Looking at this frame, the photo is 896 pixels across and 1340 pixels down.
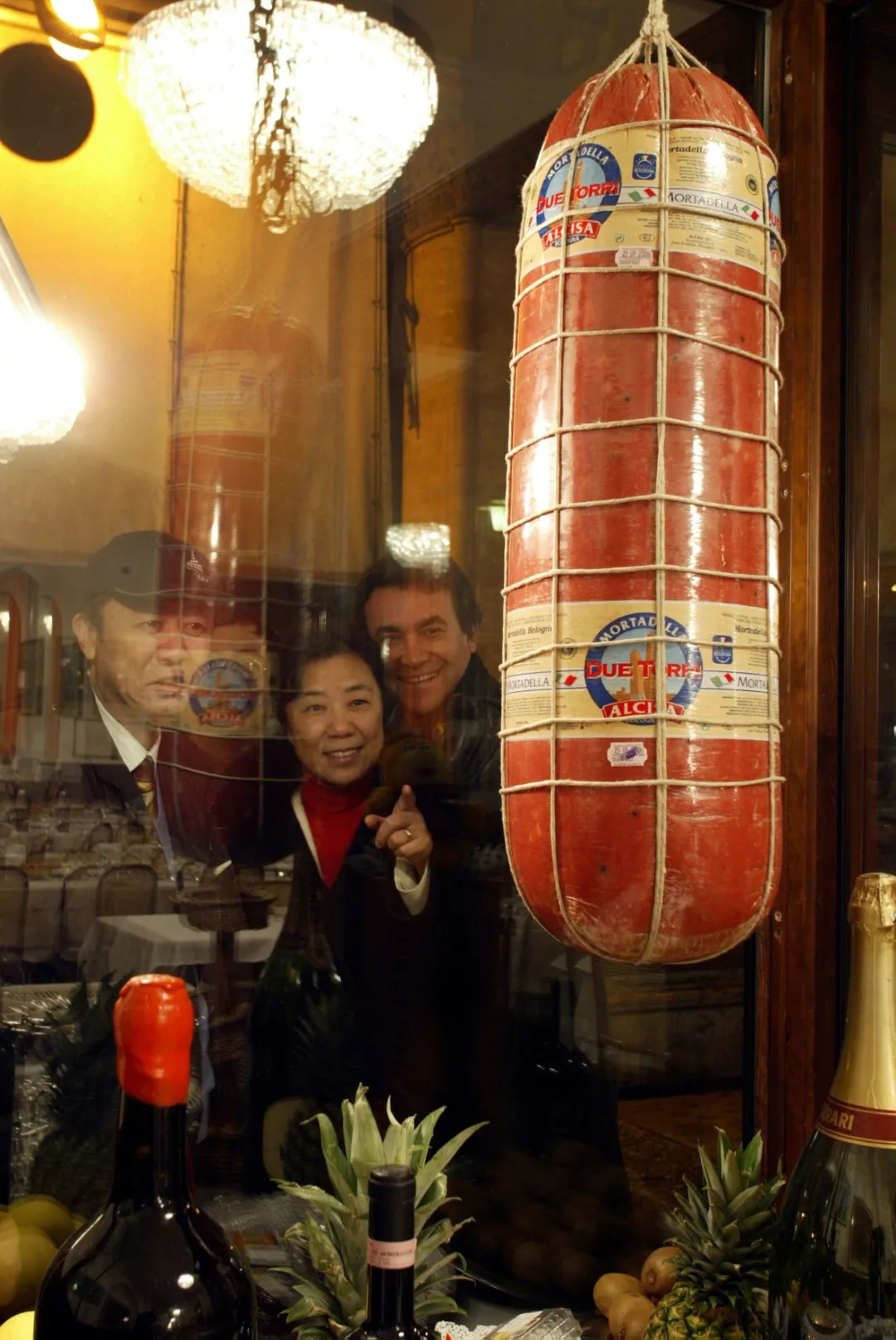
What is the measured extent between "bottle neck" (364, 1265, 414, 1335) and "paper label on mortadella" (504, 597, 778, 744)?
1.84 ft

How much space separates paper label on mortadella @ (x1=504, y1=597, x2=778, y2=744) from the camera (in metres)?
1.34

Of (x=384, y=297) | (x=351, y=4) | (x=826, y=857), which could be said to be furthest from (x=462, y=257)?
(x=826, y=857)

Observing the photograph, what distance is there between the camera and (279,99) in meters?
1.73

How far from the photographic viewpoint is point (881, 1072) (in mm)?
1447

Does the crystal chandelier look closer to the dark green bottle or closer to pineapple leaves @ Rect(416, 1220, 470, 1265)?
the dark green bottle

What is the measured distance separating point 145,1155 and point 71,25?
4.40 feet

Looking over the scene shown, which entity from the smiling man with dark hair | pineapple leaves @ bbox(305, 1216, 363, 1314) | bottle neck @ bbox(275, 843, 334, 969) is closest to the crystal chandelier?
the smiling man with dark hair

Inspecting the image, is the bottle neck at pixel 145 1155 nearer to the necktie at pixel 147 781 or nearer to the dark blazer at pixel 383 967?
the necktie at pixel 147 781

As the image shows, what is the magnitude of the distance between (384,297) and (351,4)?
15.6 inches

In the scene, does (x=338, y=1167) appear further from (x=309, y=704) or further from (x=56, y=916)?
(x=309, y=704)

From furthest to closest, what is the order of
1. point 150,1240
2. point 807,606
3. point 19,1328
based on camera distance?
point 807,606 < point 19,1328 < point 150,1240

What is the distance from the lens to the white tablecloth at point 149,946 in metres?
1.59

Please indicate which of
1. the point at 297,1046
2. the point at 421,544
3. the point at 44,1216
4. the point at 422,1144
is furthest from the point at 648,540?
the point at 44,1216

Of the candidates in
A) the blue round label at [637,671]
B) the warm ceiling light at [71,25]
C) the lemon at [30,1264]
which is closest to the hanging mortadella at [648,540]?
the blue round label at [637,671]
